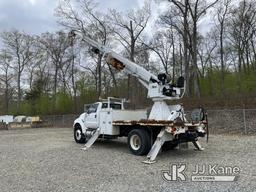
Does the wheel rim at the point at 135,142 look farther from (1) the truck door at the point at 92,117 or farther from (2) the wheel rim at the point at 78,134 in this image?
(2) the wheel rim at the point at 78,134

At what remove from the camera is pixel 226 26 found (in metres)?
37.5

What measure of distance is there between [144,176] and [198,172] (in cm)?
140

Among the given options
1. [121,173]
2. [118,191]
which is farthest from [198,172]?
[118,191]

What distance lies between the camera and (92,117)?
14.6 meters

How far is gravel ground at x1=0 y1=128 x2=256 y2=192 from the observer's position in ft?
23.0

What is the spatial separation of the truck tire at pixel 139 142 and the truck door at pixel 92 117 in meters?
2.99

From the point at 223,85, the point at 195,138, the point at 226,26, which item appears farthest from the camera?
the point at 226,26

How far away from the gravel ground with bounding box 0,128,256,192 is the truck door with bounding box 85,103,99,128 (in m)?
1.54

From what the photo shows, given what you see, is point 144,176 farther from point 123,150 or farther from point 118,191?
point 123,150

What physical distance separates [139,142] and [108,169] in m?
2.65

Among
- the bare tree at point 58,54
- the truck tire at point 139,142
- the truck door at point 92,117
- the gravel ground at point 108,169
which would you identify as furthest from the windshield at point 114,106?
the bare tree at point 58,54

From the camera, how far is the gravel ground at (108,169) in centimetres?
702

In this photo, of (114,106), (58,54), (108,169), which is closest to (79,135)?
(114,106)

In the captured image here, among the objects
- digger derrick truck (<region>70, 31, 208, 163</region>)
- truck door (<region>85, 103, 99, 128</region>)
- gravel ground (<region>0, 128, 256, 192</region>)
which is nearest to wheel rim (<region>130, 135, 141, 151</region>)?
digger derrick truck (<region>70, 31, 208, 163</region>)
